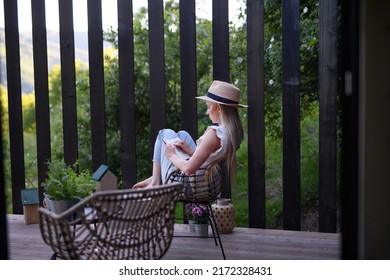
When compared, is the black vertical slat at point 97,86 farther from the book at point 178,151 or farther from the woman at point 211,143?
the book at point 178,151

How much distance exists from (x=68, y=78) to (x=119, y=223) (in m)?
2.12

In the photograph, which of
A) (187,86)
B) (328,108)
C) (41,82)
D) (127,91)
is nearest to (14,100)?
(41,82)

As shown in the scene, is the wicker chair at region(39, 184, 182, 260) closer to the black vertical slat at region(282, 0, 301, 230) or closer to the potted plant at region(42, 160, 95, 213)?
the potted plant at region(42, 160, 95, 213)

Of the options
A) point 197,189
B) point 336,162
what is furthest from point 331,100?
point 197,189

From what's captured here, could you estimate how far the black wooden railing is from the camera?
3.48 metres

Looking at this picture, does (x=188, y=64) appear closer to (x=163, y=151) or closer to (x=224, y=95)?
(x=224, y=95)

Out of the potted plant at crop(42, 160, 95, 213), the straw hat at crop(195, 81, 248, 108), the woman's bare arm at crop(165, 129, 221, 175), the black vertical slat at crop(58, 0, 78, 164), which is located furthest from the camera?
the black vertical slat at crop(58, 0, 78, 164)

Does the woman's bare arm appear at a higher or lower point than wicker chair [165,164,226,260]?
higher

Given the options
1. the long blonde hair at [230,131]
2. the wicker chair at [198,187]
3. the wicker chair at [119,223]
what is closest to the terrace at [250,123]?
the wicker chair at [198,187]

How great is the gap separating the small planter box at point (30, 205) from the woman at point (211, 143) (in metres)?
1.08

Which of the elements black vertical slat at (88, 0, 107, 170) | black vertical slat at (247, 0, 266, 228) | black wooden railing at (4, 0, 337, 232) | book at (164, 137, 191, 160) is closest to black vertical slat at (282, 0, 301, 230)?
black wooden railing at (4, 0, 337, 232)
